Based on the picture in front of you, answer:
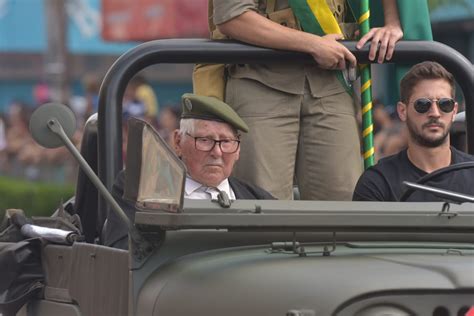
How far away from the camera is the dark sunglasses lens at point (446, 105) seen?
535 cm

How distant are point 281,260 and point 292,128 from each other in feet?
5.91

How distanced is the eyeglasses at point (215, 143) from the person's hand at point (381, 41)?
723 mm

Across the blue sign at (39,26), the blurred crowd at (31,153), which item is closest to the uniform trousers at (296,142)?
the blurred crowd at (31,153)

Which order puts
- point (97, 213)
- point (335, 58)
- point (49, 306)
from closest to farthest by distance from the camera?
point (49, 306)
point (335, 58)
point (97, 213)

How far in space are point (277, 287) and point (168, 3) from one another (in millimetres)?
20472

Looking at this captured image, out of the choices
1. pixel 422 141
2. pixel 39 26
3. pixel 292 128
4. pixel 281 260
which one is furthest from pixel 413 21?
pixel 39 26

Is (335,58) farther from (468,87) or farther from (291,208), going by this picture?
(291,208)

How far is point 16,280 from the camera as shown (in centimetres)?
505

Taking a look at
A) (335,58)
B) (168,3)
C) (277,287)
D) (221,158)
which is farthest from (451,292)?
(168,3)

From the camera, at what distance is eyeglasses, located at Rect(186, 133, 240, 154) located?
5.04m

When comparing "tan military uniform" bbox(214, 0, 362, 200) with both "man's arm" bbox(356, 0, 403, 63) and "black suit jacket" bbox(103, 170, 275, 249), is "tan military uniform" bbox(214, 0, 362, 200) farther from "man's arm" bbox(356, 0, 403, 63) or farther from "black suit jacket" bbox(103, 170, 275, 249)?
"black suit jacket" bbox(103, 170, 275, 249)

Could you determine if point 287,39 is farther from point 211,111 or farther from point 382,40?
point 211,111

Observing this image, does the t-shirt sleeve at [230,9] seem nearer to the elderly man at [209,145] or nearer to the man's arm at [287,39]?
the man's arm at [287,39]

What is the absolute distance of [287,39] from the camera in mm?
5344
